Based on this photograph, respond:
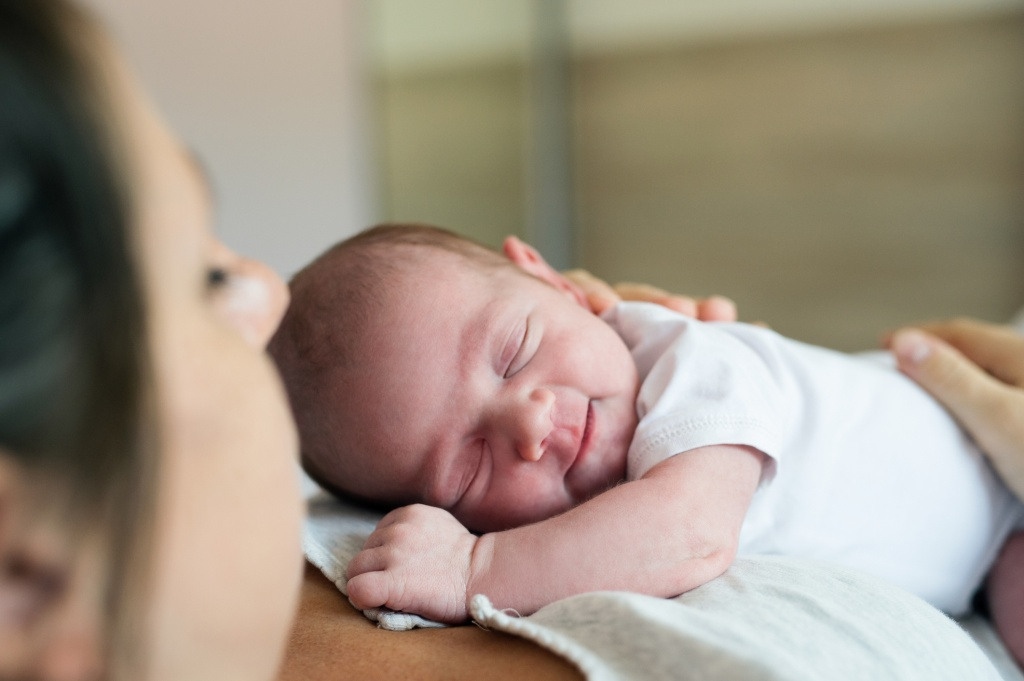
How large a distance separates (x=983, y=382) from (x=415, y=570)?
0.82 m

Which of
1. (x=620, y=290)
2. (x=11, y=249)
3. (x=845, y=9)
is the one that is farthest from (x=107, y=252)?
(x=845, y=9)

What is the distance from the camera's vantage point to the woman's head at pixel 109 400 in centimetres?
36

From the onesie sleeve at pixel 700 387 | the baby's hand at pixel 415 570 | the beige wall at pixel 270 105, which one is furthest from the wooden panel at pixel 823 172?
the baby's hand at pixel 415 570

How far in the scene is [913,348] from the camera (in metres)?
1.27

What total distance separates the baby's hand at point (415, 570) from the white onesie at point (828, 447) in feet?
0.76

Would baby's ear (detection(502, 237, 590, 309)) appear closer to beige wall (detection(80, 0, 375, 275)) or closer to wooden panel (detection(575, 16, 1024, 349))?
wooden panel (detection(575, 16, 1024, 349))

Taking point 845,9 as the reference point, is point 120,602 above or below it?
below

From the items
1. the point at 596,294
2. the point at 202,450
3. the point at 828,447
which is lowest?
the point at 828,447

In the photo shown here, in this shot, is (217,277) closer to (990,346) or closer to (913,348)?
(913,348)

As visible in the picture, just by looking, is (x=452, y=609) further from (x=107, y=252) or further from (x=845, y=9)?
(x=845, y=9)

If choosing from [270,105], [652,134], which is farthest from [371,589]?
[270,105]

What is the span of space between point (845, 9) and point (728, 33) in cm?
45

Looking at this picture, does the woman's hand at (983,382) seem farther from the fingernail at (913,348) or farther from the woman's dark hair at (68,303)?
the woman's dark hair at (68,303)

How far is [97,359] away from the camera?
0.37 metres
